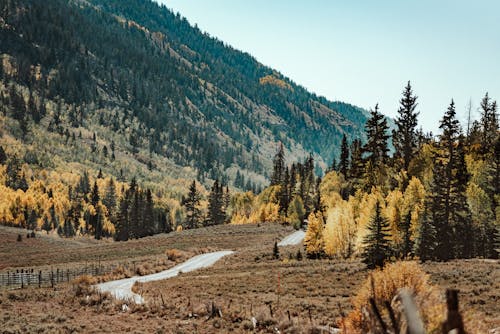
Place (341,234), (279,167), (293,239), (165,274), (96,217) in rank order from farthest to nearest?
1. (96,217)
2. (279,167)
3. (293,239)
4. (341,234)
5. (165,274)

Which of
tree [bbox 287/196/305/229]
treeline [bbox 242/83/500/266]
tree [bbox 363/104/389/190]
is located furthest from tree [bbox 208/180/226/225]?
tree [bbox 363/104/389/190]

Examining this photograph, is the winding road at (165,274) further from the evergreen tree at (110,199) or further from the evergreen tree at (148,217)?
the evergreen tree at (110,199)

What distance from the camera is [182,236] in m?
109

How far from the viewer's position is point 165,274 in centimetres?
5666

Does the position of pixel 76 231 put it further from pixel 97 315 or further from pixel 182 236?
pixel 97 315

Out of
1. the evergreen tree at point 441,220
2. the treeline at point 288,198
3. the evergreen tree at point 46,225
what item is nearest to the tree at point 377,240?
the evergreen tree at point 441,220

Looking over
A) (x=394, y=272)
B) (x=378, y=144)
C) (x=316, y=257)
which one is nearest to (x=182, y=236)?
(x=316, y=257)

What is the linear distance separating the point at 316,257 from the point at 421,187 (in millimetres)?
18014

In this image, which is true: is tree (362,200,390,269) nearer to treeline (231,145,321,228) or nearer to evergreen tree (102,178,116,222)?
treeline (231,145,321,228)

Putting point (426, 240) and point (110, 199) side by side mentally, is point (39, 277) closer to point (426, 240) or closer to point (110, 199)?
point (426, 240)

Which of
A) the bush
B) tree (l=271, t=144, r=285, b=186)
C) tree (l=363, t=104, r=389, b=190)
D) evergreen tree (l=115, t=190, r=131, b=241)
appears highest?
tree (l=271, t=144, r=285, b=186)

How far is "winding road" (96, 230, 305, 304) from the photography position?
39353mm

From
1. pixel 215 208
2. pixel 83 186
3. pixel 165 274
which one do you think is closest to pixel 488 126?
pixel 165 274

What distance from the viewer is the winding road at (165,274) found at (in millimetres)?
39353
